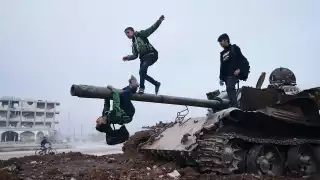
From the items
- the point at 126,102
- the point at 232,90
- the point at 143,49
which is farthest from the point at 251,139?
the point at 143,49

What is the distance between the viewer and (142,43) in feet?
24.2

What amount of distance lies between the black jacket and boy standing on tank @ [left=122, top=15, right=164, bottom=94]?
196 centimetres

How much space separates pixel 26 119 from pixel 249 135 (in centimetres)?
5757

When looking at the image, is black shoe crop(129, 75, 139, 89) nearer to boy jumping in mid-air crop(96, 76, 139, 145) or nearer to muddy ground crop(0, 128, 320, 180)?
boy jumping in mid-air crop(96, 76, 139, 145)

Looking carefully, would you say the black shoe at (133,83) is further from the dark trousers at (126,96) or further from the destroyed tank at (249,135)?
the destroyed tank at (249,135)

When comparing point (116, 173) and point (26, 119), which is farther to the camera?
point (26, 119)

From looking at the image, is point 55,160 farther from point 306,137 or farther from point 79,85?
point 306,137

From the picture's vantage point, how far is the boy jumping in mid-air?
255 inches

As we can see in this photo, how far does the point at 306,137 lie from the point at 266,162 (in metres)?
1.67

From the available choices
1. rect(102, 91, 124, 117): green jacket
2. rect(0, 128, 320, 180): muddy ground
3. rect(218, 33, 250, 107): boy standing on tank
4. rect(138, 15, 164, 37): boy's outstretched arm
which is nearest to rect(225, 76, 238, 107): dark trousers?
rect(218, 33, 250, 107): boy standing on tank

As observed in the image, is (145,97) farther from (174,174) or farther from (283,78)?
(283,78)

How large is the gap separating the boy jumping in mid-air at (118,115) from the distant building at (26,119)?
51266 mm

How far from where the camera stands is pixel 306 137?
9.02 m

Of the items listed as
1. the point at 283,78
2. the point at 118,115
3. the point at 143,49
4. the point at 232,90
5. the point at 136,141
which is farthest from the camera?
the point at 283,78
